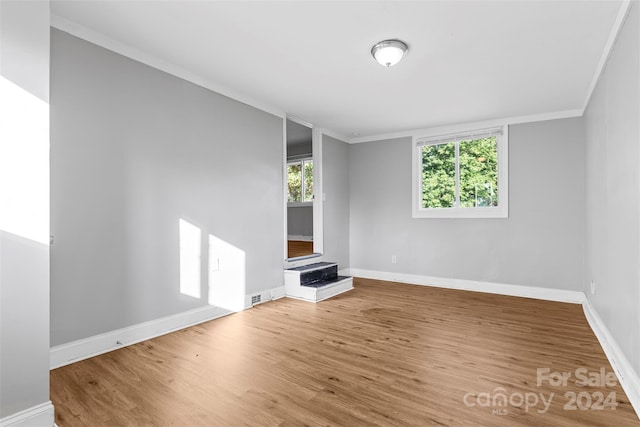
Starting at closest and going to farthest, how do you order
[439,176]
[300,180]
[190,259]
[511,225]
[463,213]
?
[190,259]
[511,225]
[463,213]
[439,176]
[300,180]

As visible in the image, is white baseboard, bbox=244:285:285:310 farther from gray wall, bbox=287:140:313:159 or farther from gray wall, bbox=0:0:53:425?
gray wall, bbox=287:140:313:159

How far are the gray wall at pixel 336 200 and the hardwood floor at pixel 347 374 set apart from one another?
7.06ft

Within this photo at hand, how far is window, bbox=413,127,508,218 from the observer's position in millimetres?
4914

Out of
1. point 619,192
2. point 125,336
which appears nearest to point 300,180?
point 125,336

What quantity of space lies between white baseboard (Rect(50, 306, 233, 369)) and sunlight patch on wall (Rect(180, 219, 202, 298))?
0.23 m

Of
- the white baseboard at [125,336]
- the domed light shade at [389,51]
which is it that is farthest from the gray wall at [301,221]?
the domed light shade at [389,51]

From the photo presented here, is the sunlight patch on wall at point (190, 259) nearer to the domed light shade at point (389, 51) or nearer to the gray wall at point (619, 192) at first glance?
the domed light shade at point (389, 51)

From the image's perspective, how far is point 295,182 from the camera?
8.67 meters

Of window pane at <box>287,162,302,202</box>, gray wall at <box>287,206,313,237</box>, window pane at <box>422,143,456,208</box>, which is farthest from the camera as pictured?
gray wall at <box>287,206,313,237</box>

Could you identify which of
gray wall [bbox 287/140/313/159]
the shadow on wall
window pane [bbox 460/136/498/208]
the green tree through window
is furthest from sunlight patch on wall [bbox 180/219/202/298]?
gray wall [bbox 287/140/313/159]

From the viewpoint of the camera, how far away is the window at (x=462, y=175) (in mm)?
4914

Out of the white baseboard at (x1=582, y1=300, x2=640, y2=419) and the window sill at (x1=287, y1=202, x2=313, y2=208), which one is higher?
the window sill at (x1=287, y1=202, x2=313, y2=208)

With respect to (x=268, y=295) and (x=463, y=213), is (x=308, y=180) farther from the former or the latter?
(x=268, y=295)

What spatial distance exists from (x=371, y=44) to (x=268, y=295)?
3.12m
